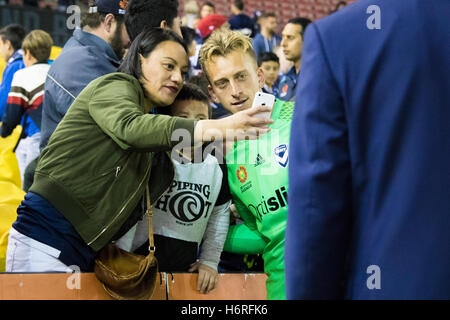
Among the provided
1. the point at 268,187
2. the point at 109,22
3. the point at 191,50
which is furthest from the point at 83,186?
the point at 191,50

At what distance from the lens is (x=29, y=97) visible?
4.59 m

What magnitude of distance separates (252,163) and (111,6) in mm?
1141

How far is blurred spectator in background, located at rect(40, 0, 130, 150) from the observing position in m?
2.86

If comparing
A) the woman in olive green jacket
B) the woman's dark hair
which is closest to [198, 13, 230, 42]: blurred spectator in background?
the woman's dark hair

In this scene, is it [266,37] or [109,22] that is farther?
[266,37]

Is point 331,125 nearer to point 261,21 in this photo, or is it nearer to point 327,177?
point 327,177

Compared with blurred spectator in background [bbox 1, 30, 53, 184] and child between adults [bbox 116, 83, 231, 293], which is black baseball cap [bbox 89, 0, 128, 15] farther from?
blurred spectator in background [bbox 1, 30, 53, 184]

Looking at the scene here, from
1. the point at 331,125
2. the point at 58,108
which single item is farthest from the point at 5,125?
the point at 331,125

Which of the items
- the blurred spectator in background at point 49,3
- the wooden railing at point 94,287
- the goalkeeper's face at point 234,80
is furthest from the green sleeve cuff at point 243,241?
the blurred spectator in background at point 49,3

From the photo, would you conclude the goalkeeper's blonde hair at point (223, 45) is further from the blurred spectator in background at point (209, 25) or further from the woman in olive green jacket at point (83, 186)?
the blurred spectator in background at point (209, 25)

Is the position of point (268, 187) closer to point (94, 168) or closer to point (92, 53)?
point (94, 168)

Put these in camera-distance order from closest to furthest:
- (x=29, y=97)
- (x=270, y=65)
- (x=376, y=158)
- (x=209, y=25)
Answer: (x=376, y=158)
(x=29, y=97)
(x=209, y=25)
(x=270, y=65)

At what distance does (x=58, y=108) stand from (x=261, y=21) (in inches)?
253

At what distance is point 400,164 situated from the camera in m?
1.14
